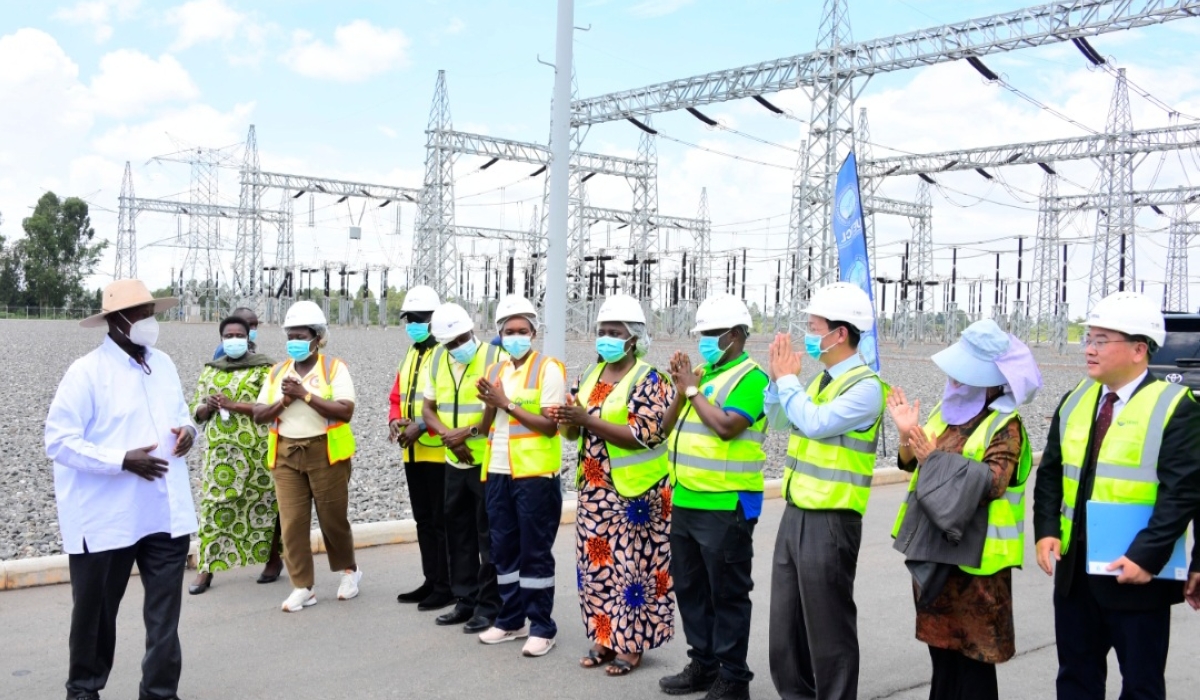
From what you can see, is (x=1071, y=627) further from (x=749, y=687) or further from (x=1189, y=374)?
(x=1189, y=374)

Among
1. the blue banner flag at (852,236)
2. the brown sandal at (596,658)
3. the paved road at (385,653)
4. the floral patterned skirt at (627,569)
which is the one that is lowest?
the paved road at (385,653)

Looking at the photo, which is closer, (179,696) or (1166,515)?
(1166,515)

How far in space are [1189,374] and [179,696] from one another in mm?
10941

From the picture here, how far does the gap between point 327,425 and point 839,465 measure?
3510mm

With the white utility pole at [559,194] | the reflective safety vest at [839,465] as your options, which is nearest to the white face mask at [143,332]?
the reflective safety vest at [839,465]

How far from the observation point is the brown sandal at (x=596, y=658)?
5316 millimetres

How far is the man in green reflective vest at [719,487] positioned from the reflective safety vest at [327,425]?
2.51 metres

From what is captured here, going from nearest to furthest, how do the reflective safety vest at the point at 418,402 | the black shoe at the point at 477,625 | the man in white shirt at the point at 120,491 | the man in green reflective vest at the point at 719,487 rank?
1. the man in white shirt at the point at 120,491
2. the man in green reflective vest at the point at 719,487
3. the black shoe at the point at 477,625
4. the reflective safety vest at the point at 418,402

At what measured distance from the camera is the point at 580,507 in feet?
17.8

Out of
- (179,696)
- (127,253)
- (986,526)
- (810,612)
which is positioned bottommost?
(179,696)

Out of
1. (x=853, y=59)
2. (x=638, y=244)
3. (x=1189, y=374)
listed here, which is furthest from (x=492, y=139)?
(x=1189, y=374)

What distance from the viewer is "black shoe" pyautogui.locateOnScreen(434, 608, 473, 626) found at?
6.03 m

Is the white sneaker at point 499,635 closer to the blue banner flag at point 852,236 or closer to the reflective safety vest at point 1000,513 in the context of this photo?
the reflective safety vest at point 1000,513

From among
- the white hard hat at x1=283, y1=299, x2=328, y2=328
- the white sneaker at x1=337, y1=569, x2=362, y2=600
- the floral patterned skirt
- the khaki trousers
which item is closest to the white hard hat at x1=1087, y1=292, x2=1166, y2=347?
the floral patterned skirt
